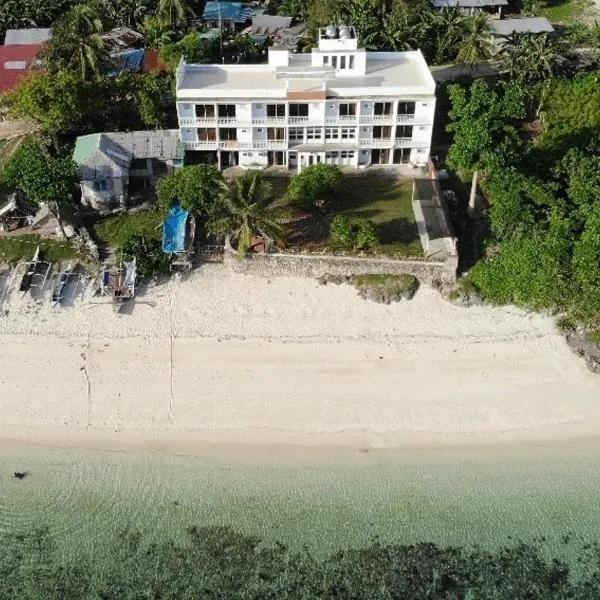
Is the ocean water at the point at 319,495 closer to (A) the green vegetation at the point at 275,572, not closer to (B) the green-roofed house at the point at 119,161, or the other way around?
(A) the green vegetation at the point at 275,572

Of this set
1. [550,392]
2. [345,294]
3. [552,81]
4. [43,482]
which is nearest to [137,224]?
[345,294]

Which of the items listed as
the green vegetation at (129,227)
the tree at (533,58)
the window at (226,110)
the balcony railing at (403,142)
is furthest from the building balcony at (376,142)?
the tree at (533,58)

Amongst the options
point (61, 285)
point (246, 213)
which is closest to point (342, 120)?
point (246, 213)

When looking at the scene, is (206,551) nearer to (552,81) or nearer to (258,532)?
(258,532)

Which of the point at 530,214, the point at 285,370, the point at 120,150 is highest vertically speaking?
the point at 120,150

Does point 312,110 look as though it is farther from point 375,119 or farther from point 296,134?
point 375,119

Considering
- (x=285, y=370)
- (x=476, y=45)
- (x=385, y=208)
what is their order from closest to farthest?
(x=285, y=370) → (x=385, y=208) → (x=476, y=45)
